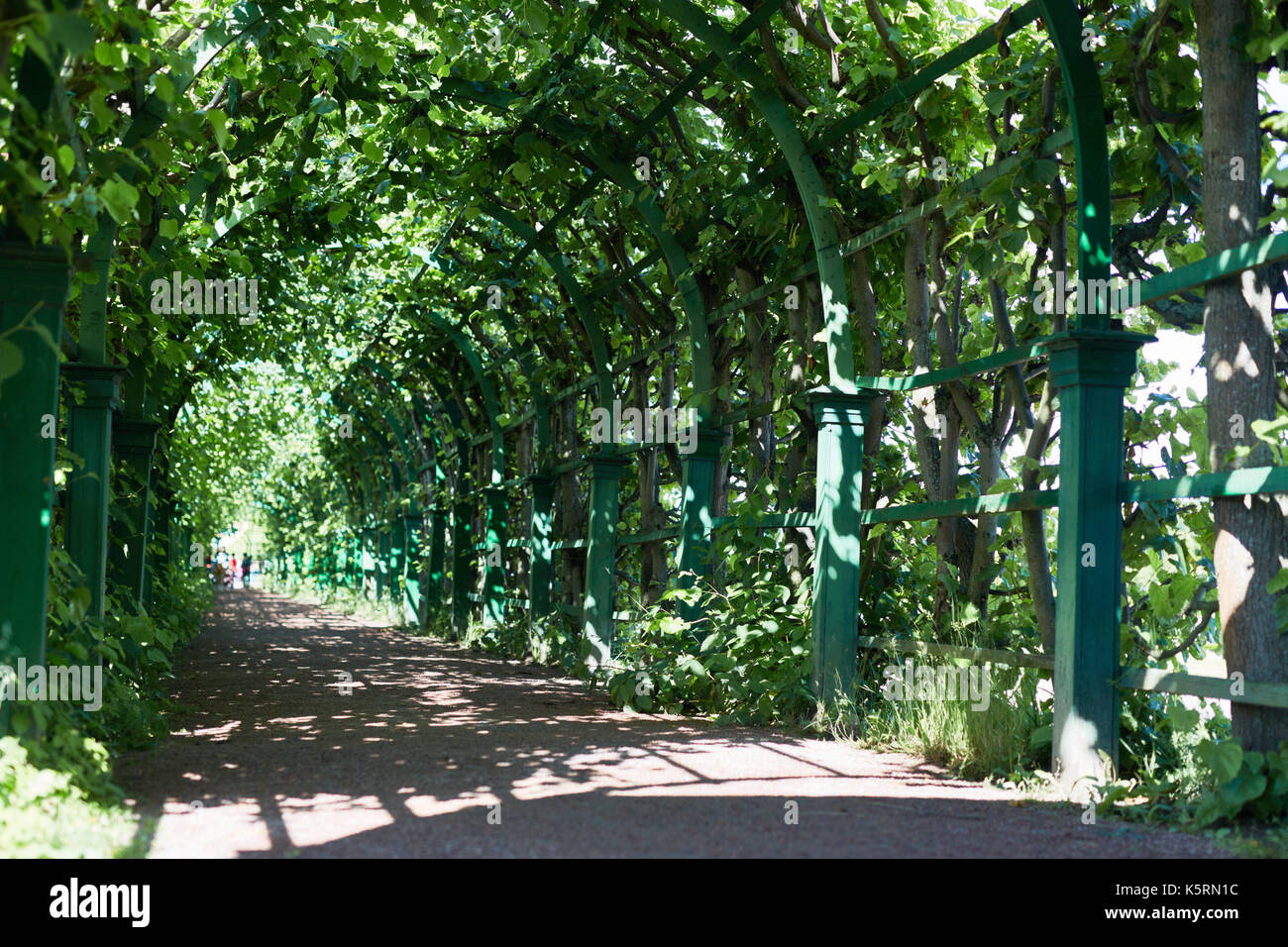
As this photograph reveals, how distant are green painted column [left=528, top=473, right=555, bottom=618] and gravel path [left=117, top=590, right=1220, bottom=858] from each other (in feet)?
15.1

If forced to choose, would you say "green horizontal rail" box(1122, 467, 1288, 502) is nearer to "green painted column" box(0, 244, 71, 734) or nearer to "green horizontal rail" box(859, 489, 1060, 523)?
"green horizontal rail" box(859, 489, 1060, 523)

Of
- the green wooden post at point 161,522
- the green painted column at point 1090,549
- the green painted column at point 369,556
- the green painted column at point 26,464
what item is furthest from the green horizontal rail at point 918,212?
the green painted column at point 369,556

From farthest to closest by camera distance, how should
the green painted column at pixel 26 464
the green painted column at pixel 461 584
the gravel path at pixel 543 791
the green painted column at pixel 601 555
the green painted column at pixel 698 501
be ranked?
1. the green painted column at pixel 461 584
2. the green painted column at pixel 601 555
3. the green painted column at pixel 698 501
4. the green painted column at pixel 26 464
5. the gravel path at pixel 543 791

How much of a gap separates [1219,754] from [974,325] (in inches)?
134

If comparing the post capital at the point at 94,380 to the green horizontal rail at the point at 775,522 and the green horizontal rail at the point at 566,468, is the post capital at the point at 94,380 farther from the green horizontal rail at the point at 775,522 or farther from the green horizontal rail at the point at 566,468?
the green horizontal rail at the point at 566,468

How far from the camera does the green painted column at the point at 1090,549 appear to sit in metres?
4.90

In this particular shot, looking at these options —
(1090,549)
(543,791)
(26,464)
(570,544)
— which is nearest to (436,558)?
(570,544)

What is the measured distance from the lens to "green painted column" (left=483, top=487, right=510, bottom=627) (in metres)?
14.8

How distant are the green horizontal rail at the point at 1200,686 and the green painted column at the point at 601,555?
20.7 feet

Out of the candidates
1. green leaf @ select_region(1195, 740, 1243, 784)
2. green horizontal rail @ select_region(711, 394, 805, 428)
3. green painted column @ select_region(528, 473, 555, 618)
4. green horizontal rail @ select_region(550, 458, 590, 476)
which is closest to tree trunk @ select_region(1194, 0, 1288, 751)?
green leaf @ select_region(1195, 740, 1243, 784)

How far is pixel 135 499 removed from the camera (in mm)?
8766

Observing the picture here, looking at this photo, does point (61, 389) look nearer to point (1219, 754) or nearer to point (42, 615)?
point (42, 615)

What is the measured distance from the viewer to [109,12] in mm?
3930

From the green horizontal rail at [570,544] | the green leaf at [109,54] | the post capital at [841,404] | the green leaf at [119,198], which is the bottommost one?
the green horizontal rail at [570,544]
